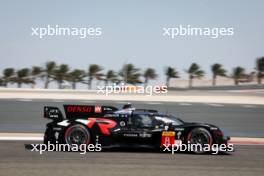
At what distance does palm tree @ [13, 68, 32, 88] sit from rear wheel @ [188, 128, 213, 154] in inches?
2212

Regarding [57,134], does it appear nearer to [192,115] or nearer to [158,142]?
[158,142]

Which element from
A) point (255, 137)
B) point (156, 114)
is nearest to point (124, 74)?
point (255, 137)

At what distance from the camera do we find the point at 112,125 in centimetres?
1188

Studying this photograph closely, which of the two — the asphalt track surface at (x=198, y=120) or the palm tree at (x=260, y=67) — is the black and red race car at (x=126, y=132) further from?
the palm tree at (x=260, y=67)

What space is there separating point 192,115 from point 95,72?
4146cm

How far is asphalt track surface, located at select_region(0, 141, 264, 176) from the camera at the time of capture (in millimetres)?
8769

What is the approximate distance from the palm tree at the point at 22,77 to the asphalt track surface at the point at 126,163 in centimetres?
5514

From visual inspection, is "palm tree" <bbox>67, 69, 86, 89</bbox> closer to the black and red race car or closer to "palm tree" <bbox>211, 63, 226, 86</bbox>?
"palm tree" <bbox>211, 63, 226, 86</bbox>

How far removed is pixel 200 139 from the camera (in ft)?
38.8

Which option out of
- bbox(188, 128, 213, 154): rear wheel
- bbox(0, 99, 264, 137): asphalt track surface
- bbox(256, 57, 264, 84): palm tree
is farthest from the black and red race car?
bbox(256, 57, 264, 84): palm tree

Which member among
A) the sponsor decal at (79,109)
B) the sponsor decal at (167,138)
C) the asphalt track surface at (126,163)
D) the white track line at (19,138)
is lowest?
the asphalt track surface at (126,163)

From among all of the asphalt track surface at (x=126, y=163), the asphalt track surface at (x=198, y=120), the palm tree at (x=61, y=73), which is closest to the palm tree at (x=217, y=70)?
the palm tree at (x=61, y=73)

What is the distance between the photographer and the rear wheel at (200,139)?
11750mm

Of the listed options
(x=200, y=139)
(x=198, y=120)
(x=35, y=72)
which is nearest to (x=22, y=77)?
(x=35, y=72)
